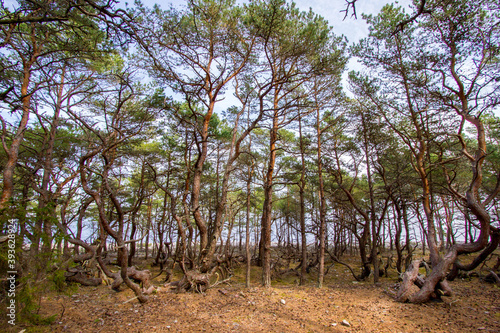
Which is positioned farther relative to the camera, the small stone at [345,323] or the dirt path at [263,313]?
the small stone at [345,323]

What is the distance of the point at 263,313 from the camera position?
511cm

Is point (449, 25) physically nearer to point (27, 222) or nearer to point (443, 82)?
point (443, 82)

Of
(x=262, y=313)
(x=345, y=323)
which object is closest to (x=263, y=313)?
(x=262, y=313)

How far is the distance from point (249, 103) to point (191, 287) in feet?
22.2

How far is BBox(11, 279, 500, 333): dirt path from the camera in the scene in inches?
167

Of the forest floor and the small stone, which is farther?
the small stone

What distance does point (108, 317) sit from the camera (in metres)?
4.46

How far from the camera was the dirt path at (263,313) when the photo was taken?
4.25 metres

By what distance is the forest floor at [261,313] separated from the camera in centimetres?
424

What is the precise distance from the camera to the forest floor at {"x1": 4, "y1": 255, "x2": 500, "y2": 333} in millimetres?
4238

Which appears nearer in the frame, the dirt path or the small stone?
the dirt path

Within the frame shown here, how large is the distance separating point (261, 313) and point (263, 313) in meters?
0.05

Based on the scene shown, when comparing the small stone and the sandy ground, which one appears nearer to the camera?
the sandy ground

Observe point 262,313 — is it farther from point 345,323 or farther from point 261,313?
point 345,323
